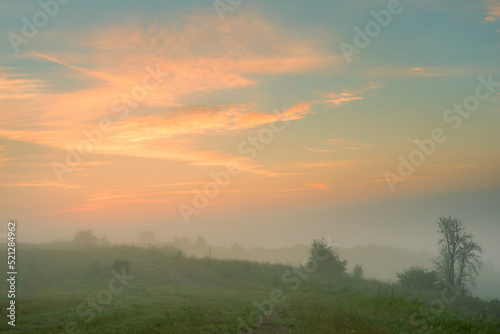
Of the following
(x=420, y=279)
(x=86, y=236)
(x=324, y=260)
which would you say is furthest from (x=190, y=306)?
(x=86, y=236)

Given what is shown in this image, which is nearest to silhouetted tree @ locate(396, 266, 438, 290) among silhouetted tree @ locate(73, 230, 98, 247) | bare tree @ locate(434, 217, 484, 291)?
bare tree @ locate(434, 217, 484, 291)

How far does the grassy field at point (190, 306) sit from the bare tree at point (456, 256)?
25.6 m

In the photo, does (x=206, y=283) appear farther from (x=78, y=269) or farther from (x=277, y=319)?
A: (x=277, y=319)

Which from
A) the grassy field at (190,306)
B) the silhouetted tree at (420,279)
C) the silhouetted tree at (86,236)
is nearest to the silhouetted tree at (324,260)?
the silhouetted tree at (420,279)

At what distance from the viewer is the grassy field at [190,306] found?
17.1m

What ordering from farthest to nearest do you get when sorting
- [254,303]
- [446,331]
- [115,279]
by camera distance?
1. [115,279]
2. [254,303]
3. [446,331]

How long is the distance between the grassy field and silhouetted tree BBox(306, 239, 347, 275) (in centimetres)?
1192

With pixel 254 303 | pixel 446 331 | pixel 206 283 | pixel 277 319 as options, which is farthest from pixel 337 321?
pixel 206 283

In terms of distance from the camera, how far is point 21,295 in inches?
1028

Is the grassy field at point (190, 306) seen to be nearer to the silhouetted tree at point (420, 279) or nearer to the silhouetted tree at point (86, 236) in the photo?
the silhouetted tree at point (420, 279)

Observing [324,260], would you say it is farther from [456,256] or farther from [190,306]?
[190,306]

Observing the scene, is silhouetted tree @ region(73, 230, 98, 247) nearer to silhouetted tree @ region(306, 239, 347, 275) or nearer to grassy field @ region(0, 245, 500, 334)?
grassy field @ region(0, 245, 500, 334)

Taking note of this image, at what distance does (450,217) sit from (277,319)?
41.5 meters

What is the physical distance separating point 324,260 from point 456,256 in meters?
20.0
